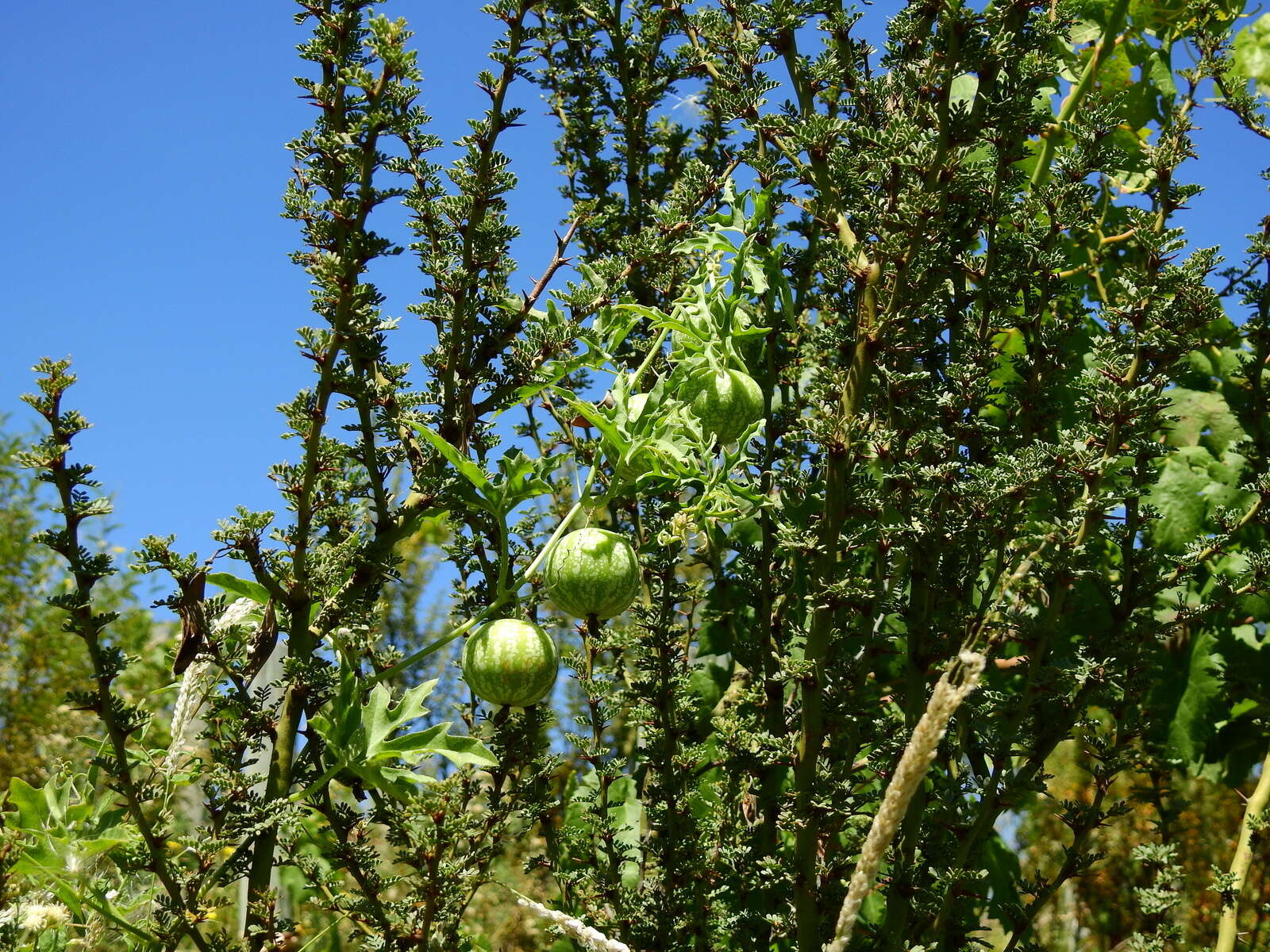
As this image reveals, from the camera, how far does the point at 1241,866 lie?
1.67 meters

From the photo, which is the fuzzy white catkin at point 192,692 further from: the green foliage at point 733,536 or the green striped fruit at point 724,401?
the green striped fruit at point 724,401

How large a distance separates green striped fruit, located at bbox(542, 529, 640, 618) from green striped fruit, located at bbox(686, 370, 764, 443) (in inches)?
8.3

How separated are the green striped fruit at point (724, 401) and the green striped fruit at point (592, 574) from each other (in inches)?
8.3

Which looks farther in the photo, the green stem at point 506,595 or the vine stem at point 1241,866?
the vine stem at point 1241,866

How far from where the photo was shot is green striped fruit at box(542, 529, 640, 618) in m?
1.31

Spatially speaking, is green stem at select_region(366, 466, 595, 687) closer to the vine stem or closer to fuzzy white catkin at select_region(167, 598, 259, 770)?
fuzzy white catkin at select_region(167, 598, 259, 770)

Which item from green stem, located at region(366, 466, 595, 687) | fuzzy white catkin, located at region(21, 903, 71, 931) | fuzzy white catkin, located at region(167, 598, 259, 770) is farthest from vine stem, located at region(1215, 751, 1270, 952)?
fuzzy white catkin, located at region(21, 903, 71, 931)

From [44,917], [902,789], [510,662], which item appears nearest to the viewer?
[902,789]

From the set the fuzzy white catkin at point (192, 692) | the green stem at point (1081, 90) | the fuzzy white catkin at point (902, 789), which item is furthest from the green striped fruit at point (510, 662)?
the green stem at point (1081, 90)

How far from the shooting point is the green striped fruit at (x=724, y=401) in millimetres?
1424

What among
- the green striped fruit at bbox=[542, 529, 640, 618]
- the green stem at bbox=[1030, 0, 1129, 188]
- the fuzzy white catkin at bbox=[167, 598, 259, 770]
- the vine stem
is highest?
the green stem at bbox=[1030, 0, 1129, 188]

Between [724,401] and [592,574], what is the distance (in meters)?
0.30

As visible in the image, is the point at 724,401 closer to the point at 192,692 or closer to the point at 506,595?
the point at 506,595

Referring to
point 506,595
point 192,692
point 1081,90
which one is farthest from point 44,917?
point 1081,90
